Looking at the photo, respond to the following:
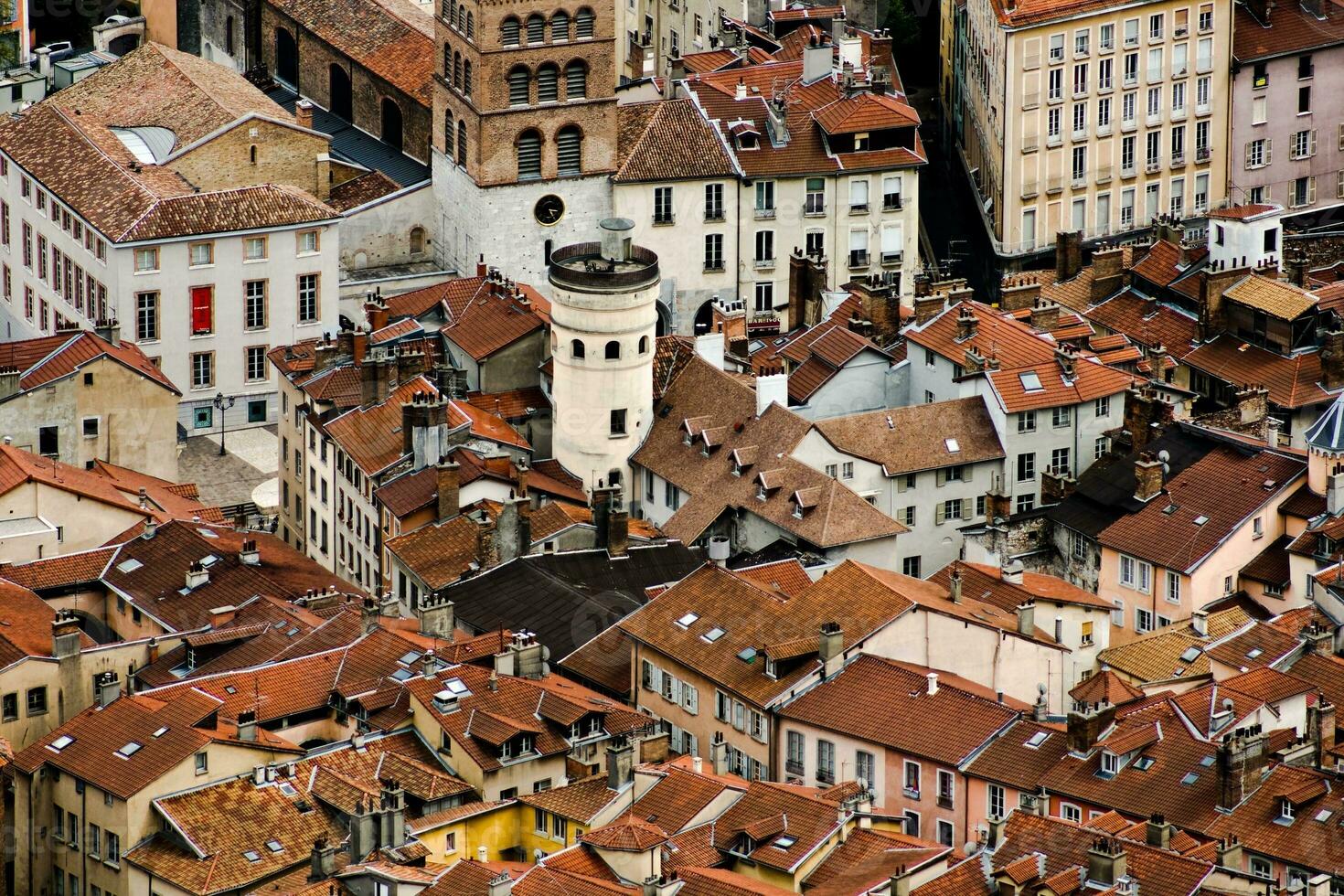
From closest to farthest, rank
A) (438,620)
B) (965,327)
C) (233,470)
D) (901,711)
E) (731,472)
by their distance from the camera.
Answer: (901,711), (438,620), (731,472), (965,327), (233,470)

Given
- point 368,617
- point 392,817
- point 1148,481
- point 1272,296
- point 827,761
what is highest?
point 1272,296

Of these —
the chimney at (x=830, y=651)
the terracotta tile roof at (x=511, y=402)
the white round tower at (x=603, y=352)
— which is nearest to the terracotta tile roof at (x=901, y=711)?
the chimney at (x=830, y=651)

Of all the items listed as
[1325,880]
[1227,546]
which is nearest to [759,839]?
[1325,880]

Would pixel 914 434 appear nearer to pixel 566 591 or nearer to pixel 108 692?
pixel 566 591

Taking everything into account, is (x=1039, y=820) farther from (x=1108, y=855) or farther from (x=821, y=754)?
(x=821, y=754)

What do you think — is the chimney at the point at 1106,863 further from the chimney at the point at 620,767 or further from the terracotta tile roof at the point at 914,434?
the terracotta tile roof at the point at 914,434

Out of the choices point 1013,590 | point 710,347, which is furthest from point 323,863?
point 710,347

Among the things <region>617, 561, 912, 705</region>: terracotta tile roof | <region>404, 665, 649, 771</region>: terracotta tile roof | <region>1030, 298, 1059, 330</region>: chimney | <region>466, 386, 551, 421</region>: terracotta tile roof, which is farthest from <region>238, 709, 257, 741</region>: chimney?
<region>1030, 298, 1059, 330</region>: chimney
